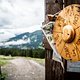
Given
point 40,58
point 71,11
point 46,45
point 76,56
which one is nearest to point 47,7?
point 46,45

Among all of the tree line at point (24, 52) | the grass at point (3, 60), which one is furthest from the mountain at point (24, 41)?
the grass at point (3, 60)

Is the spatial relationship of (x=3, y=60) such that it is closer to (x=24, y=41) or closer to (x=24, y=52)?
(x=24, y=52)

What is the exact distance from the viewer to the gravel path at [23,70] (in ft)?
16.2

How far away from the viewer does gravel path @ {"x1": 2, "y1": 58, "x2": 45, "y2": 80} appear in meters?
4.94

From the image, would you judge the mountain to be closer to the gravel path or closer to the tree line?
the tree line

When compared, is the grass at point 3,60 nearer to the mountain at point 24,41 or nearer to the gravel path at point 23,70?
the gravel path at point 23,70

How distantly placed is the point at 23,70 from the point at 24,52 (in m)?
0.35

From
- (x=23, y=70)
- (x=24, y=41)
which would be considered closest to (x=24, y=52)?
(x=24, y=41)

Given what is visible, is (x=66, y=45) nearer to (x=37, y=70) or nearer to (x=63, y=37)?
(x=63, y=37)

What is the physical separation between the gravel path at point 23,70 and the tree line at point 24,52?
0.11 m

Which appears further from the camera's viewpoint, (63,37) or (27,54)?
(27,54)

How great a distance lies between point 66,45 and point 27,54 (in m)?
2.76

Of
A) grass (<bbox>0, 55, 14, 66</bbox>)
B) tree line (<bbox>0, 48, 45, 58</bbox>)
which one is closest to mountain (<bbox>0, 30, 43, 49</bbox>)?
tree line (<bbox>0, 48, 45, 58</bbox>)

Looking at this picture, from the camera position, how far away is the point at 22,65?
5.11 m
